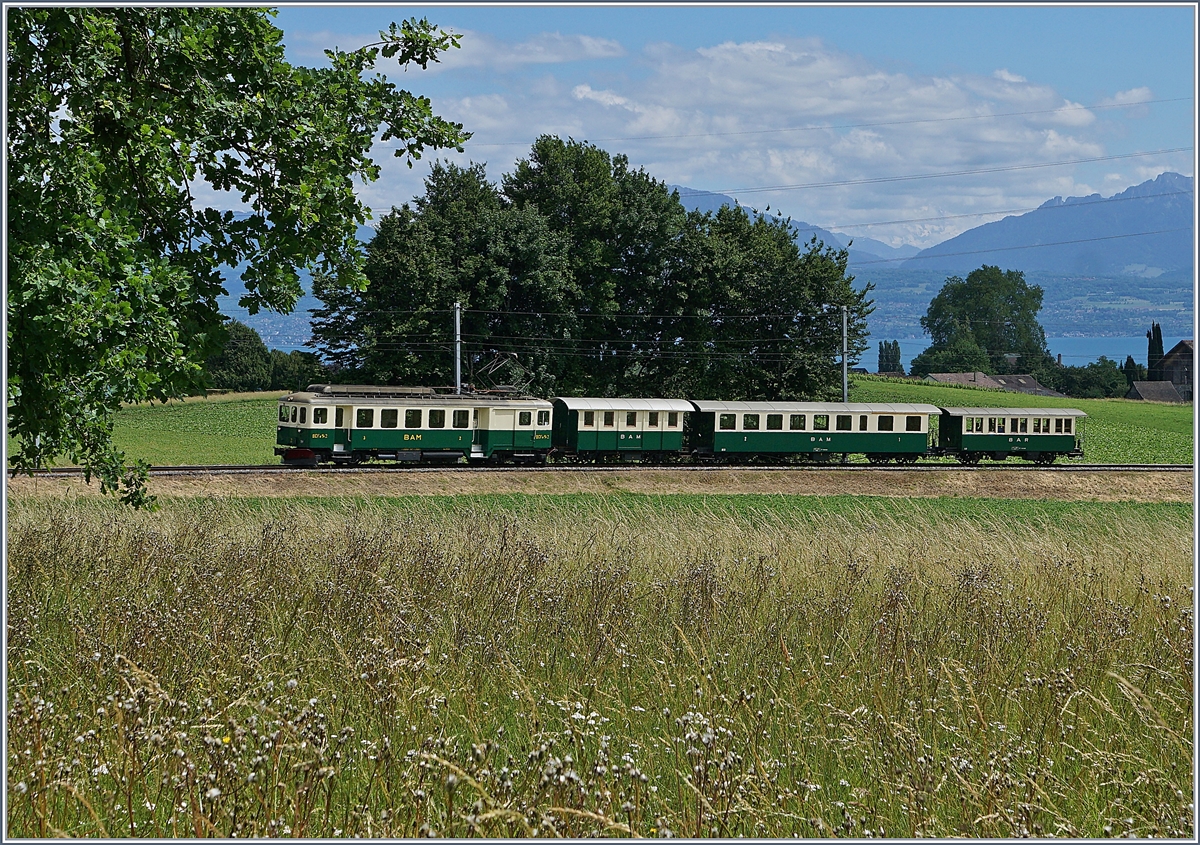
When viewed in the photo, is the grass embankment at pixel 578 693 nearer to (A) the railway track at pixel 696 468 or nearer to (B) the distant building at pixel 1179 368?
(A) the railway track at pixel 696 468

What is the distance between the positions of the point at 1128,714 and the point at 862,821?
2.11 m

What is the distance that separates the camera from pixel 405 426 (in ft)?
100.0

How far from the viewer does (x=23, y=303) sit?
604cm

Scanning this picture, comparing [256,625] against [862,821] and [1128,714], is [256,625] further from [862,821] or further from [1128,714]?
[1128,714]

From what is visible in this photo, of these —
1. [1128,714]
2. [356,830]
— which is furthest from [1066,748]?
[356,830]

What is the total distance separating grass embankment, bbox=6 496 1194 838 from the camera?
3701 mm

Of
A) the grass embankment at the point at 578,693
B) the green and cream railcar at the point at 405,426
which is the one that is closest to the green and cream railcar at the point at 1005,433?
the green and cream railcar at the point at 405,426

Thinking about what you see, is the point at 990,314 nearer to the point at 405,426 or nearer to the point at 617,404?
the point at 617,404

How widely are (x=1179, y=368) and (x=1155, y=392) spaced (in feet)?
15.1

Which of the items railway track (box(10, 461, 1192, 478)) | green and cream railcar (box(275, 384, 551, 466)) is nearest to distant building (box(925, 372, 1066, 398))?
railway track (box(10, 461, 1192, 478))

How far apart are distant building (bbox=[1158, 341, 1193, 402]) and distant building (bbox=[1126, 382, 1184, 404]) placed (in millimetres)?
445

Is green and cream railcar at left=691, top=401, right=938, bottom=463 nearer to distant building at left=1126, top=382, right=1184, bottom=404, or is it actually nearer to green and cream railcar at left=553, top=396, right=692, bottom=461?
green and cream railcar at left=553, top=396, right=692, bottom=461

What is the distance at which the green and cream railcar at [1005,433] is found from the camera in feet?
118

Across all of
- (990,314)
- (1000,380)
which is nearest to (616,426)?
(1000,380)
